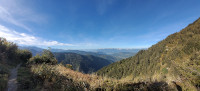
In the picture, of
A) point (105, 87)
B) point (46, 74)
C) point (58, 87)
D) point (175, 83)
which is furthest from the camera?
point (46, 74)

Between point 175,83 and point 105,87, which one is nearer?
point 175,83

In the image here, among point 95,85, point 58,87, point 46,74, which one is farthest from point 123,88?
point 46,74

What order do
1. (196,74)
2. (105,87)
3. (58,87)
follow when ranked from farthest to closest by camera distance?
(58,87) → (105,87) → (196,74)

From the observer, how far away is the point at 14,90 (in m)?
3.23

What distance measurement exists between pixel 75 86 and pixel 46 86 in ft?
4.57

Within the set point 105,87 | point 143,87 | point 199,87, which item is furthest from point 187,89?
point 105,87

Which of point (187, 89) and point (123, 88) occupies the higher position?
point (187, 89)

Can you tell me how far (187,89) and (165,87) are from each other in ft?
1.71

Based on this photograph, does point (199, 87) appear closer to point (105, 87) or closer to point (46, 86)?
point (105, 87)

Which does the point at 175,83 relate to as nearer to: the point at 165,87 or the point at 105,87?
the point at 165,87

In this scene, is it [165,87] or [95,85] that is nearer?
[165,87]

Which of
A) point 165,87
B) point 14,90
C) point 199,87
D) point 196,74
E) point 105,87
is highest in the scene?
point 196,74

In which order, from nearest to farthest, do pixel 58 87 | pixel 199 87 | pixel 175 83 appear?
1. pixel 199 87
2. pixel 175 83
3. pixel 58 87

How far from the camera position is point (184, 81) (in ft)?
8.43
